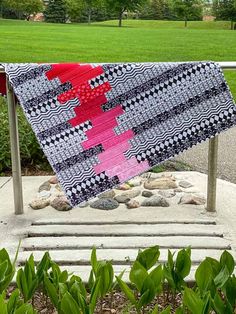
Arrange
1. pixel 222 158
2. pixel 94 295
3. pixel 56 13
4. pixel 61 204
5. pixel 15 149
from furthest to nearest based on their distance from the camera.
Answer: pixel 56 13 → pixel 222 158 → pixel 61 204 → pixel 15 149 → pixel 94 295

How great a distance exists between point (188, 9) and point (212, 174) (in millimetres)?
70894

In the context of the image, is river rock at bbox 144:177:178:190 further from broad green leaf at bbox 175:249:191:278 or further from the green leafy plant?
the green leafy plant

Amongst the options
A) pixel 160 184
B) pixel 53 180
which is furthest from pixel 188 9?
pixel 160 184

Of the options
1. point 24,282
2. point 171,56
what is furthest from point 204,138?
point 171,56

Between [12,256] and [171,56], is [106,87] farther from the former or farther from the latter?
[171,56]

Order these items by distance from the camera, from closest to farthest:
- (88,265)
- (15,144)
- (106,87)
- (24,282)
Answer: (24,282)
(88,265)
(106,87)
(15,144)

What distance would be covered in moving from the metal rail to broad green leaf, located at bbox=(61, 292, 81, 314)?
1921mm

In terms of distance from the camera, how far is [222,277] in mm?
2322

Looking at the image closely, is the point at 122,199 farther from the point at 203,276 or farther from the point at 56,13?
the point at 56,13

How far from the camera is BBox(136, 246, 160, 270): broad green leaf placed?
245 centimetres

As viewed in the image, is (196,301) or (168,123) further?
(168,123)

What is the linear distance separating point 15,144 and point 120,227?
2.75ft

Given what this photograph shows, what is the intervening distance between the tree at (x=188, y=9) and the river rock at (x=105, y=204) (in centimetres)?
6824

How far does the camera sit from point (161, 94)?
3.66m
